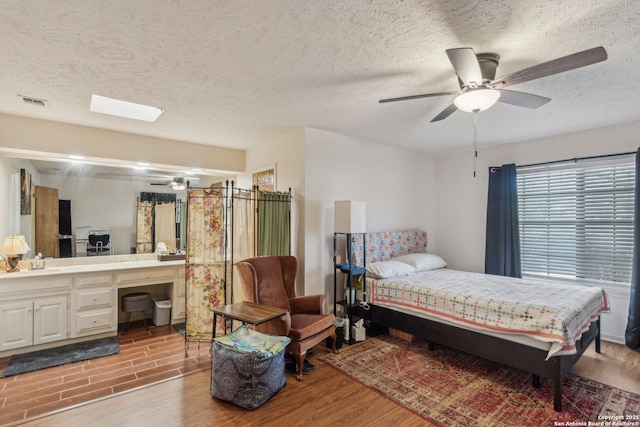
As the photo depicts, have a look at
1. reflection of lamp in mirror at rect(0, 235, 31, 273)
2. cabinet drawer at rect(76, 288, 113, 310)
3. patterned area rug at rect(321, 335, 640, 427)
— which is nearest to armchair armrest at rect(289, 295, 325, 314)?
patterned area rug at rect(321, 335, 640, 427)

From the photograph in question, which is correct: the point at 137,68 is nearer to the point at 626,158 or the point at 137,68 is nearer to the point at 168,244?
the point at 168,244

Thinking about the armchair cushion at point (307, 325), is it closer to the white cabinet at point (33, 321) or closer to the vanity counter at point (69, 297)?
→ the vanity counter at point (69, 297)

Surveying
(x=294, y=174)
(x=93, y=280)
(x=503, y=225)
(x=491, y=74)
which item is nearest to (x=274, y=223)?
(x=294, y=174)

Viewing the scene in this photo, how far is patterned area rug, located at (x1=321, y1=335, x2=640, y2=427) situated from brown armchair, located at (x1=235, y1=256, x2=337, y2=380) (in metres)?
0.44

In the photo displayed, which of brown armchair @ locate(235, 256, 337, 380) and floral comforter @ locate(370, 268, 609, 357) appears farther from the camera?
brown armchair @ locate(235, 256, 337, 380)

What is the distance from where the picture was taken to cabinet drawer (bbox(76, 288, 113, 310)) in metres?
3.65

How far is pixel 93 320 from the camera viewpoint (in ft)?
12.2

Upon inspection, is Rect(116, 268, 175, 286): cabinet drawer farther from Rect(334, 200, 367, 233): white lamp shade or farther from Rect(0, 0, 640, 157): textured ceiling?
Rect(334, 200, 367, 233): white lamp shade

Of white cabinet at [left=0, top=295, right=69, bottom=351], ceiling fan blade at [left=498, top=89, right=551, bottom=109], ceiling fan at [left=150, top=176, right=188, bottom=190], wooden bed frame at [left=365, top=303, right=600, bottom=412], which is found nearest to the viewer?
ceiling fan blade at [left=498, top=89, right=551, bottom=109]

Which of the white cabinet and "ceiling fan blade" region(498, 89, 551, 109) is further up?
"ceiling fan blade" region(498, 89, 551, 109)

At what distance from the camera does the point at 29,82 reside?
2.58m

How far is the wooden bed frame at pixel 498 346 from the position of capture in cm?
250

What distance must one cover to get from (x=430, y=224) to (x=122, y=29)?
505cm

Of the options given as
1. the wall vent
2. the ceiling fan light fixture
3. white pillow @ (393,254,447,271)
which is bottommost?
white pillow @ (393,254,447,271)
